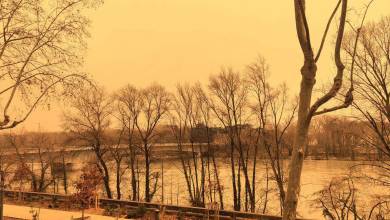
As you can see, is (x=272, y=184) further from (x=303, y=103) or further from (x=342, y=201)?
(x=303, y=103)

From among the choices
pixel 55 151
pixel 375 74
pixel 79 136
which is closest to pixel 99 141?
pixel 79 136

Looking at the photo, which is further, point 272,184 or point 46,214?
point 272,184

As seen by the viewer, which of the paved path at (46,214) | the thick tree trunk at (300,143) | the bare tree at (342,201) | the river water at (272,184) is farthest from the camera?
the river water at (272,184)

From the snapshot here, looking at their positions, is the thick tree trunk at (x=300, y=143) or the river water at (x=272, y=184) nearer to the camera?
the thick tree trunk at (x=300, y=143)

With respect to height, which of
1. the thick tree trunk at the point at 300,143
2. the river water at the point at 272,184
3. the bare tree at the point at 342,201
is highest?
the thick tree trunk at the point at 300,143

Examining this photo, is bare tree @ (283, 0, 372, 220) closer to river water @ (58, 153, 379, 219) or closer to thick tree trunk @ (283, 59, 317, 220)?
thick tree trunk @ (283, 59, 317, 220)

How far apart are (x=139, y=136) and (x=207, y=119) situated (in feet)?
21.7

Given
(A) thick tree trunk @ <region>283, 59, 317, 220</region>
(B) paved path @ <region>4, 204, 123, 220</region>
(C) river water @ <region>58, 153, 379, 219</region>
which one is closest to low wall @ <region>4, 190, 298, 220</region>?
(B) paved path @ <region>4, 204, 123, 220</region>

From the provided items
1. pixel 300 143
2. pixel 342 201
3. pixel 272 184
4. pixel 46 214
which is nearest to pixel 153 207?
pixel 46 214

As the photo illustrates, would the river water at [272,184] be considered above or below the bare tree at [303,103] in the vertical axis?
below

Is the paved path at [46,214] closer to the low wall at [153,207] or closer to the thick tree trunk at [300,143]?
the low wall at [153,207]

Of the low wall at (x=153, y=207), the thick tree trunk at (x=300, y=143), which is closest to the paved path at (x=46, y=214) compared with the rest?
the low wall at (x=153, y=207)

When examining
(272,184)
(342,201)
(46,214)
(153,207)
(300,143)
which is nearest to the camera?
(300,143)

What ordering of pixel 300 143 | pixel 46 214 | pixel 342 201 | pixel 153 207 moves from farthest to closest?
pixel 153 207, pixel 46 214, pixel 342 201, pixel 300 143
